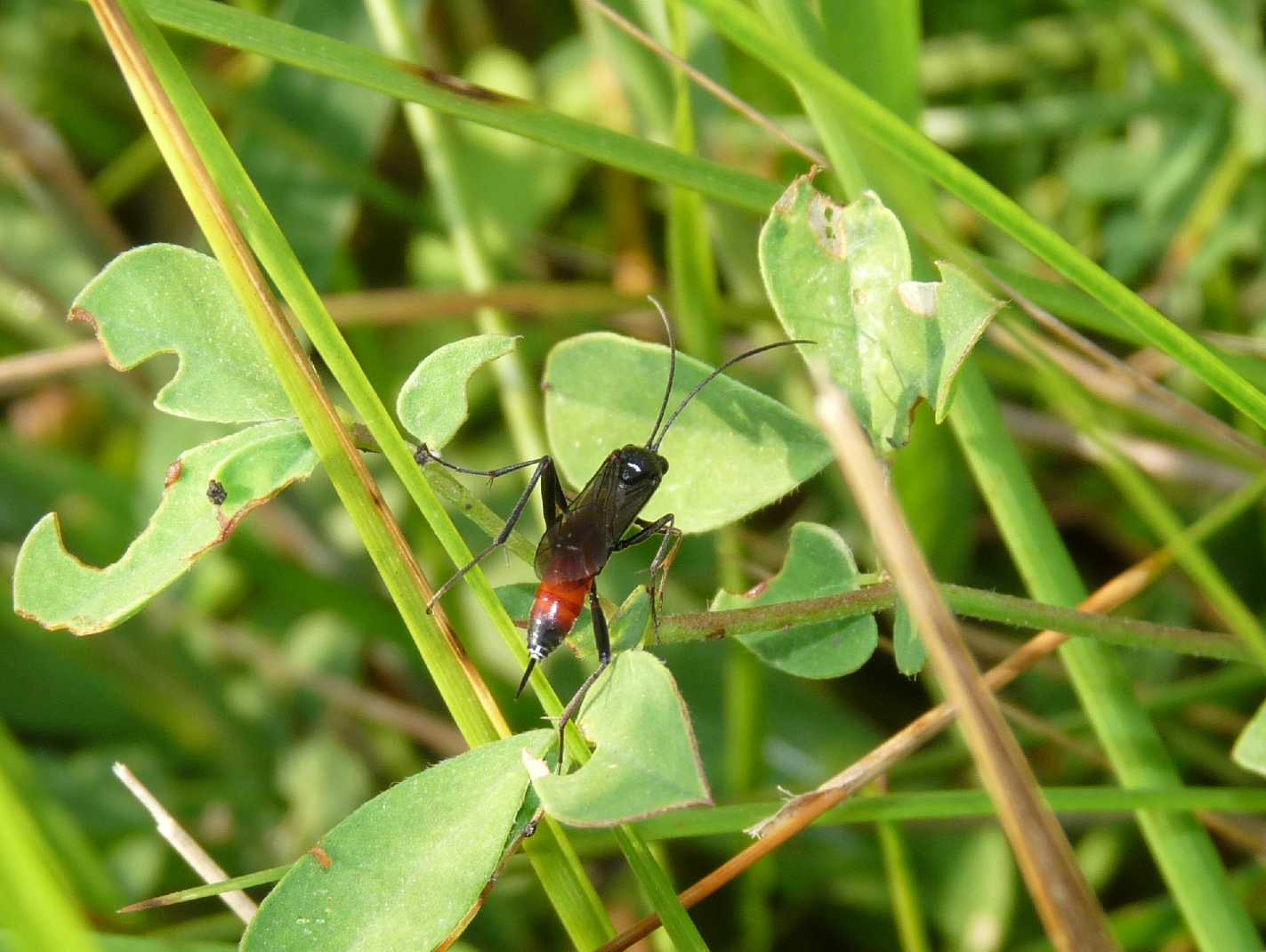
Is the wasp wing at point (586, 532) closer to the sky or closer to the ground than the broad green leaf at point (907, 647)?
closer to the sky

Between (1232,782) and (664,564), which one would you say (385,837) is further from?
(1232,782)

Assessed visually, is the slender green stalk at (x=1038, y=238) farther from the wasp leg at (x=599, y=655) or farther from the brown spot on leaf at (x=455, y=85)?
the wasp leg at (x=599, y=655)

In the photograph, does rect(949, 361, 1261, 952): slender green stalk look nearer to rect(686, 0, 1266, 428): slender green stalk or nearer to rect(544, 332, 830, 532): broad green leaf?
rect(686, 0, 1266, 428): slender green stalk

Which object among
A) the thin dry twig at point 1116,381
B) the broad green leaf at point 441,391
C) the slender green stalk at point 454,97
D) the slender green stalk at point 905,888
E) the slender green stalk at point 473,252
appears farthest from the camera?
the slender green stalk at point 473,252

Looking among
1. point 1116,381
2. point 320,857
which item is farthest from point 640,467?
point 1116,381

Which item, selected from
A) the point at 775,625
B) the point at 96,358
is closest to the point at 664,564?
the point at 775,625

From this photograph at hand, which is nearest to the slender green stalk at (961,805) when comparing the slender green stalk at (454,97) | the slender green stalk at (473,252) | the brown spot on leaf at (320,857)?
the brown spot on leaf at (320,857)

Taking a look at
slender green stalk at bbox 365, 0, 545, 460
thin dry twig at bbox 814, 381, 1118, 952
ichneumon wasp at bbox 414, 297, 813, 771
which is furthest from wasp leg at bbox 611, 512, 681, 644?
slender green stalk at bbox 365, 0, 545, 460

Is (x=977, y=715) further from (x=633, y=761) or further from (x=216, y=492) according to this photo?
(x=216, y=492)
